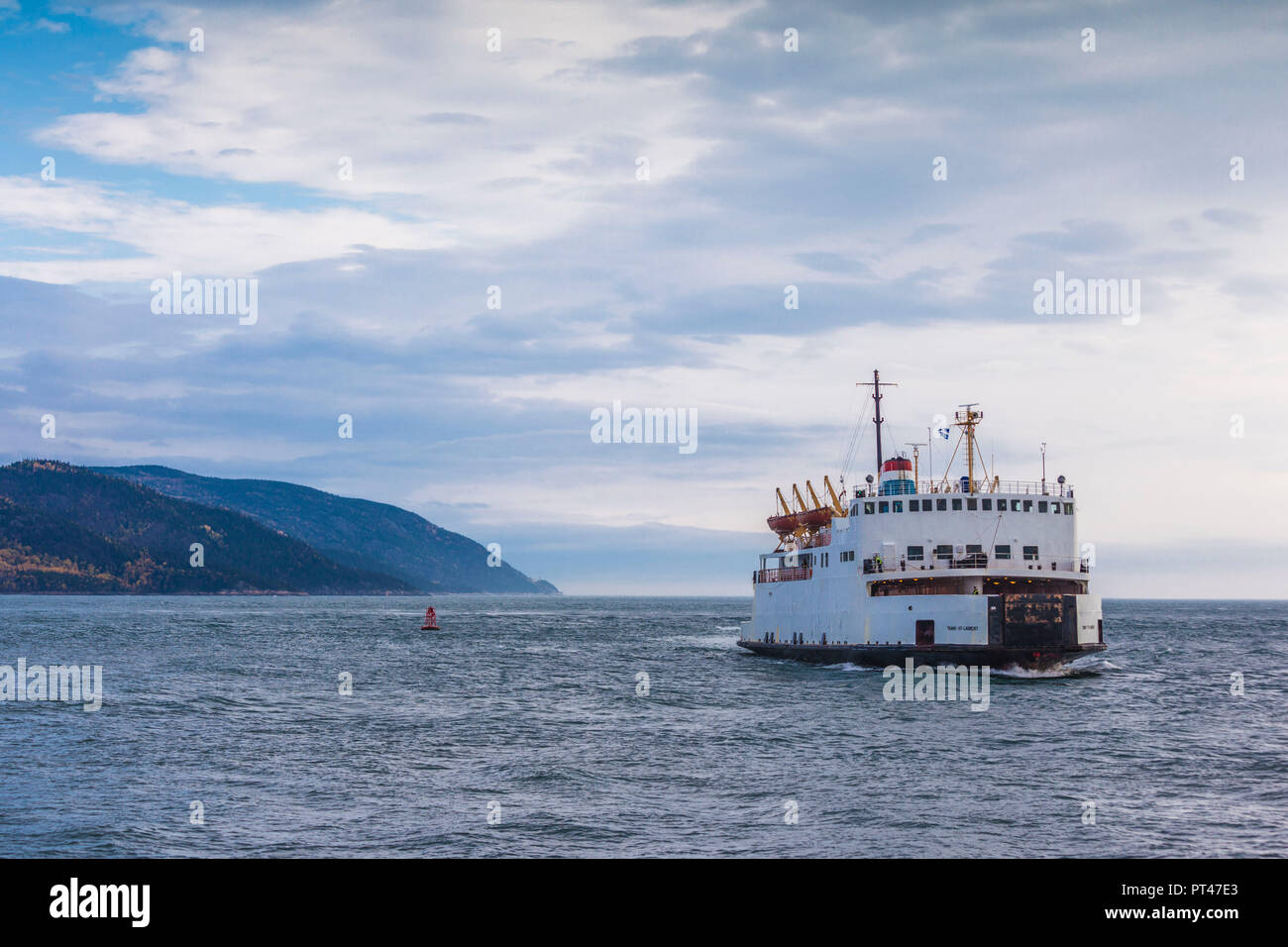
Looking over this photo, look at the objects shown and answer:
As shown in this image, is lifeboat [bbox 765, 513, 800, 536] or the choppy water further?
lifeboat [bbox 765, 513, 800, 536]

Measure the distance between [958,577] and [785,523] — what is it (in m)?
31.7

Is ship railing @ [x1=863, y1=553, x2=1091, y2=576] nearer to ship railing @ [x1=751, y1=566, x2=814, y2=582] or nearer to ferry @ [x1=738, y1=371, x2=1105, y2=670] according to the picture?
ferry @ [x1=738, y1=371, x2=1105, y2=670]

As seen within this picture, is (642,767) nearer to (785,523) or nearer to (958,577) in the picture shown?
(958,577)

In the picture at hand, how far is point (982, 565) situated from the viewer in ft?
192

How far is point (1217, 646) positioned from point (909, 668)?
6947cm

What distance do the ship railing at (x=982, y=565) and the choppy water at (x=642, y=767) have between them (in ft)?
20.4

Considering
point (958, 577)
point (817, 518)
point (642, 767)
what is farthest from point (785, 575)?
point (642, 767)

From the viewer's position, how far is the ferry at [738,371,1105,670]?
5681 cm

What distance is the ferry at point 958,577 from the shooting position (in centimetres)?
5681

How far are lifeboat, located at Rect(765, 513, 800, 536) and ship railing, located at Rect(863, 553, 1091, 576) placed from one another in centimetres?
2605

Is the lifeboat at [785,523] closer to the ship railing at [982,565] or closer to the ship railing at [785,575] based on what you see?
the ship railing at [785,575]

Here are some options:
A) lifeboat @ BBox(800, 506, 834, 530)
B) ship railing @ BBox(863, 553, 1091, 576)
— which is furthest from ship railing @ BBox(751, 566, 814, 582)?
ship railing @ BBox(863, 553, 1091, 576)

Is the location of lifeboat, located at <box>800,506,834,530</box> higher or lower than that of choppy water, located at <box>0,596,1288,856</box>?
higher
